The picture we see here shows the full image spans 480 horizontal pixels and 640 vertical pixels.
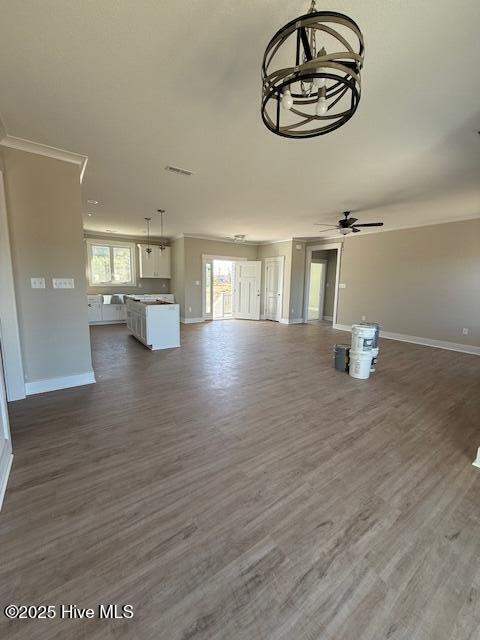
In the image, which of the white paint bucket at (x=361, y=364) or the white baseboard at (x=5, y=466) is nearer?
the white baseboard at (x=5, y=466)

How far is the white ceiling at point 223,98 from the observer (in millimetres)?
1448

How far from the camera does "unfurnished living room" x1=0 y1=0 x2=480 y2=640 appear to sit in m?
1.17

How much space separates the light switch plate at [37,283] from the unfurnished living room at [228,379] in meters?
0.02

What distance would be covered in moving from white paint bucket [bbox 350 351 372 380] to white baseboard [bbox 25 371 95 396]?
145 inches

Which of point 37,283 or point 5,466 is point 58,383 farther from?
point 5,466

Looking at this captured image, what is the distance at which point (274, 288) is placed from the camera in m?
8.82

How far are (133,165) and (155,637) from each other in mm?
4004

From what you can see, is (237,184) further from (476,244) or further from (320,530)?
(476,244)

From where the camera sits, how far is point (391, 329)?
256 inches

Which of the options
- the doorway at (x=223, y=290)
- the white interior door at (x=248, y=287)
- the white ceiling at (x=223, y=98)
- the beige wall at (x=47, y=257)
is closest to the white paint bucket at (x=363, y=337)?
the white ceiling at (x=223, y=98)

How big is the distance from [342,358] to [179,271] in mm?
5760

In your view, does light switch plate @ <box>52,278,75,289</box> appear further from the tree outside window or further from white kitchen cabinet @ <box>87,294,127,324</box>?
the tree outside window

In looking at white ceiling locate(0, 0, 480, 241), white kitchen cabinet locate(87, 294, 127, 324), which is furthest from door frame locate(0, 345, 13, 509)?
white kitchen cabinet locate(87, 294, 127, 324)

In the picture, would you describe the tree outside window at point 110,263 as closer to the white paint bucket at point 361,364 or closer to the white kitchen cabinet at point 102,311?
the white kitchen cabinet at point 102,311
